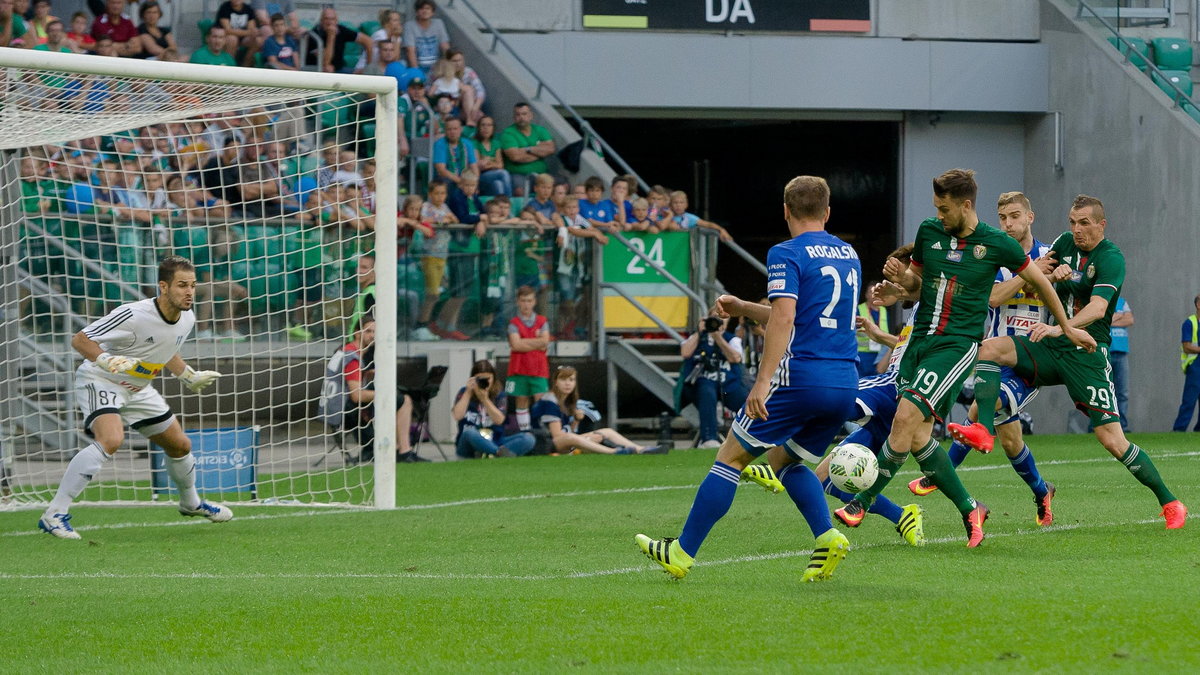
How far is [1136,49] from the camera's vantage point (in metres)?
22.7

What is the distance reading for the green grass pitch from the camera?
523 centimetres

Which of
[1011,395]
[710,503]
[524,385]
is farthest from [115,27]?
[710,503]

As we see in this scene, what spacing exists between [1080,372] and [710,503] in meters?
3.26

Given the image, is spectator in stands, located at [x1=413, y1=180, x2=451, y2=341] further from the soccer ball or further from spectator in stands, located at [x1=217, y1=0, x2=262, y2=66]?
the soccer ball

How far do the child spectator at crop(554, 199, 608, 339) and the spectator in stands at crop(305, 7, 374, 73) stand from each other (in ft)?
13.2

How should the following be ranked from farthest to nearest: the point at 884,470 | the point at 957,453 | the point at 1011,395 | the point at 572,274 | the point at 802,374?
the point at 572,274 < the point at 957,453 < the point at 1011,395 < the point at 884,470 < the point at 802,374

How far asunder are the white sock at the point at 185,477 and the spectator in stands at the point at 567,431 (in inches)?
267

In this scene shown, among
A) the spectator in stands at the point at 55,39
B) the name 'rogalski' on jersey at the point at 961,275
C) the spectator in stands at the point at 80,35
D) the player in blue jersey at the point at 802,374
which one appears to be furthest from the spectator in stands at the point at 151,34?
the player in blue jersey at the point at 802,374

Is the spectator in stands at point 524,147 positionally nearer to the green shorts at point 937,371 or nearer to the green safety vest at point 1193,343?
the green safety vest at point 1193,343

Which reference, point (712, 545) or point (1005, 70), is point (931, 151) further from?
point (712, 545)

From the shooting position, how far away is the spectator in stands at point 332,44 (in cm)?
2020

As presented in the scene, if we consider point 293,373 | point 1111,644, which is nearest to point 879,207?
point 293,373

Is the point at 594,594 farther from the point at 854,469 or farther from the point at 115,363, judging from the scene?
the point at 115,363

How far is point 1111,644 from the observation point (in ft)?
16.8
